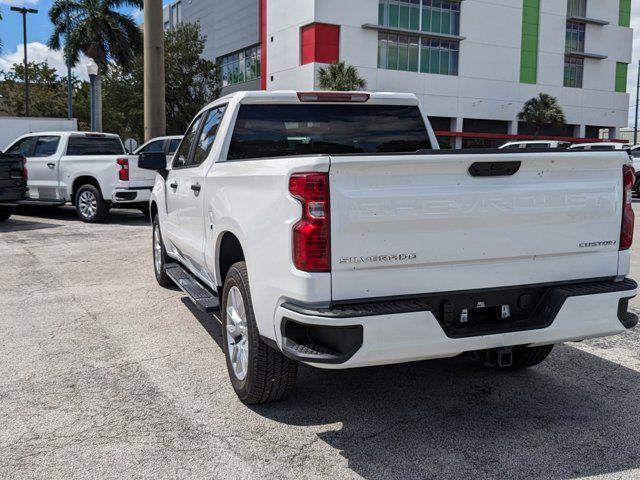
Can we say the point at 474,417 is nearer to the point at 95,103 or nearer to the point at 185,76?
the point at 95,103

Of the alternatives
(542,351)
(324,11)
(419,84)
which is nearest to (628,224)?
(542,351)

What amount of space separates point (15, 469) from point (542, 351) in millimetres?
3301

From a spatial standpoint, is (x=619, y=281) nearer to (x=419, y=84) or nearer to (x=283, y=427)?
(x=283, y=427)

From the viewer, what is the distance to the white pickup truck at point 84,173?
43.6 feet

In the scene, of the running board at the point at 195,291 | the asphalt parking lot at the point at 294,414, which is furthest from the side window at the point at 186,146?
the asphalt parking lot at the point at 294,414

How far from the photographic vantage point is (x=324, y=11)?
41.5 metres

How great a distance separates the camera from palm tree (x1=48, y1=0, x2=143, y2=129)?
124ft

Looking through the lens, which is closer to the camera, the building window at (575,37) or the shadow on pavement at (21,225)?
the shadow on pavement at (21,225)

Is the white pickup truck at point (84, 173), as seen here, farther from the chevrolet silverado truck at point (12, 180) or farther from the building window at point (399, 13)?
the building window at point (399, 13)

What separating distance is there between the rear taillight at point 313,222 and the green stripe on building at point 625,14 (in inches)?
2424

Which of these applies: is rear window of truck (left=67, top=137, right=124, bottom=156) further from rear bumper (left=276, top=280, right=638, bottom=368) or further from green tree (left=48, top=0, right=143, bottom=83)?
green tree (left=48, top=0, right=143, bottom=83)

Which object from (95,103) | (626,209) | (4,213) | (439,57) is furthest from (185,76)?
(626,209)

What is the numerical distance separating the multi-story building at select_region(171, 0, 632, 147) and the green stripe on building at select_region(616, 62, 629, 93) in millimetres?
89

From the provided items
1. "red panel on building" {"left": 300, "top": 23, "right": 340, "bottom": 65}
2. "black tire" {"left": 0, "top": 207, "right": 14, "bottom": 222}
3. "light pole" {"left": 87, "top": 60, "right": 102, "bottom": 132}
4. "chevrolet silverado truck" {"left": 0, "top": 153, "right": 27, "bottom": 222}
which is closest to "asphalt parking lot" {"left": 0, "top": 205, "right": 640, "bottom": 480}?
"chevrolet silverado truck" {"left": 0, "top": 153, "right": 27, "bottom": 222}
